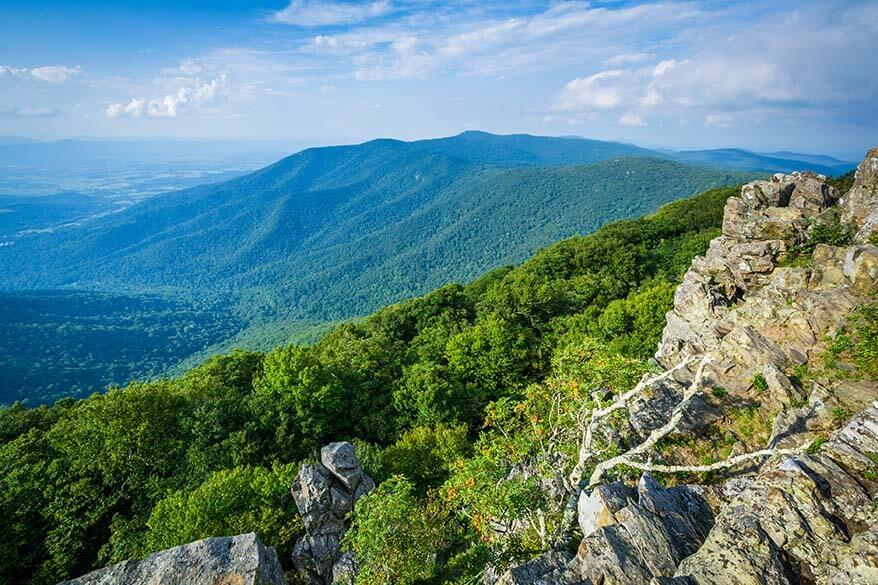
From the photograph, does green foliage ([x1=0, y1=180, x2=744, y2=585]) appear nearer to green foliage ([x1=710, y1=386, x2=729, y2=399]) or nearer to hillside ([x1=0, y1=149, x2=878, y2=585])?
hillside ([x1=0, y1=149, x2=878, y2=585])

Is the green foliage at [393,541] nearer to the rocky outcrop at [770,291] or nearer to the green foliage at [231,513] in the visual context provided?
the green foliage at [231,513]

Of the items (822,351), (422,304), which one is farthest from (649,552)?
(422,304)

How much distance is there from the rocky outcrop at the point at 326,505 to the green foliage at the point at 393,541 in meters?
5.47

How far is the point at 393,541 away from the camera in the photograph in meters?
13.6

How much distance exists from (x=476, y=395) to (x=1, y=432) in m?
33.9

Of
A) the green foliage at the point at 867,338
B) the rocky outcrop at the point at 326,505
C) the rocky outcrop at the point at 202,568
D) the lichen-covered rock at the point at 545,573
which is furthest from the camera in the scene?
the rocky outcrop at the point at 326,505

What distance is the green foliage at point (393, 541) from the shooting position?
13422 millimetres

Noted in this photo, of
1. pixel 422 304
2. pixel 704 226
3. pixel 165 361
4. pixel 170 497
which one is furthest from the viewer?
pixel 165 361

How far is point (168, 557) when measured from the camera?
15.5 meters

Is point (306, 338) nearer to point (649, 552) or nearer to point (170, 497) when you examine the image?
point (170, 497)

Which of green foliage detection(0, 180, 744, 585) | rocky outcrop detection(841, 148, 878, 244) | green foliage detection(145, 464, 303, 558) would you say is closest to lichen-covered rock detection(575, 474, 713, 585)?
green foliage detection(0, 180, 744, 585)

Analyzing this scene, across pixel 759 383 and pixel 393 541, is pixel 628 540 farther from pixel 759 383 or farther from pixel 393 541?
pixel 759 383

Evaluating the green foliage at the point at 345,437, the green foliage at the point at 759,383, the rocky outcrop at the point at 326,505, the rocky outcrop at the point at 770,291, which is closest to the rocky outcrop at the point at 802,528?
the green foliage at the point at 345,437

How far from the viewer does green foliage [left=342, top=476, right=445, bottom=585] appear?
13422mm
